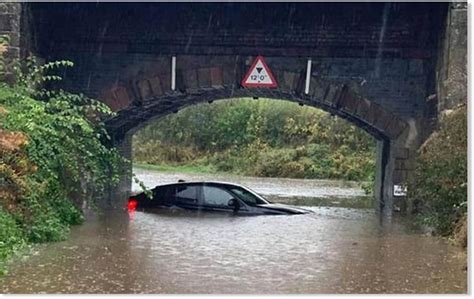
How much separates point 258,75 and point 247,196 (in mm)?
2663

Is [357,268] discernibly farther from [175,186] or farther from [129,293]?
[175,186]

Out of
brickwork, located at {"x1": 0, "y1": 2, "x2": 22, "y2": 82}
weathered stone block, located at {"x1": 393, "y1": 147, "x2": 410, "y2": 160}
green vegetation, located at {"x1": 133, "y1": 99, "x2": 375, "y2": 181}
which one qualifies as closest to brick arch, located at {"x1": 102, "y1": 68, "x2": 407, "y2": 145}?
weathered stone block, located at {"x1": 393, "y1": 147, "x2": 410, "y2": 160}

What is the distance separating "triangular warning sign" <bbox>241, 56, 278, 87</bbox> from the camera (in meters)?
15.9

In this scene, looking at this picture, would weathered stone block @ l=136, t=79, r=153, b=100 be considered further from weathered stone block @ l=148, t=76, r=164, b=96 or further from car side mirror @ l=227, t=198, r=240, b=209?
car side mirror @ l=227, t=198, r=240, b=209

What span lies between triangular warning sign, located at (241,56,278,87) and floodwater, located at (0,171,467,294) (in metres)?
2.73

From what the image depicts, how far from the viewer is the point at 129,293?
8.14 m

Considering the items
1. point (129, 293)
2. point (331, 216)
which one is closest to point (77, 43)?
point (331, 216)

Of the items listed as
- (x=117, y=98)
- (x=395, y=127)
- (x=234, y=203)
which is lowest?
(x=234, y=203)

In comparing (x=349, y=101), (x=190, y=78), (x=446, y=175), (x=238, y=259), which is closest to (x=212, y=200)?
(x=190, y=78)

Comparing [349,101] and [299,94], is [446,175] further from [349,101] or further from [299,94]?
[299,94]

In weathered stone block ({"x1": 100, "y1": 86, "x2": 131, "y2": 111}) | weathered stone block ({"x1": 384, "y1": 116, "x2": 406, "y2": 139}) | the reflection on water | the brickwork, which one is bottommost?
the reflection on water

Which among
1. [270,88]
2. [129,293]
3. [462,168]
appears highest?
[270,88]

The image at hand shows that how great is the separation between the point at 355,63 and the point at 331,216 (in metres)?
3.29

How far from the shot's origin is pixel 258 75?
15.9 m
